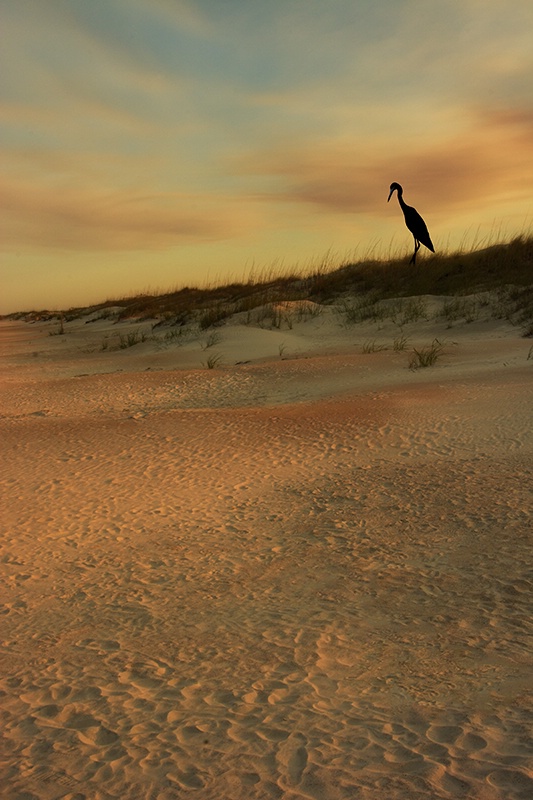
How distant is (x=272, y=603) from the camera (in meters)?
2.27

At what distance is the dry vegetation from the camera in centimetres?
1140

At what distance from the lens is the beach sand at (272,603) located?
1510 mm

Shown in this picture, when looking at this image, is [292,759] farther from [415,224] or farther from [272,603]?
[415,224]

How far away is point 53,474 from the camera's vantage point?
383 cm

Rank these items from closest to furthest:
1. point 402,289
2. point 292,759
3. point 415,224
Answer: point 292,759, point 415,224, point 402,289

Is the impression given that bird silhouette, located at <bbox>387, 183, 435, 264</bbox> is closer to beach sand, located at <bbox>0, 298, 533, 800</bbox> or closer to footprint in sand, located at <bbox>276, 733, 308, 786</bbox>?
beach sand, located at <bbox>0, 298, 533, 800</bbox>

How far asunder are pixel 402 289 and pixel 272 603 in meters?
12.1

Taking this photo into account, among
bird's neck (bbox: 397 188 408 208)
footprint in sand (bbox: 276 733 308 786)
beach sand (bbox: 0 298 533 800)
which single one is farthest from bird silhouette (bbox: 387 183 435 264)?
footprint in sand (bbox: 276 733 308 786)

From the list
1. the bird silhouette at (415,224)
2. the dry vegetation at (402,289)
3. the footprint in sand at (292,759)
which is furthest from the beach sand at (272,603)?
the bird silhouette at (415,224)

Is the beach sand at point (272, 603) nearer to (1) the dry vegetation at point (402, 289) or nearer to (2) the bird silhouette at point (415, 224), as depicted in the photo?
(1) the dry vegetation at point (402, 289)

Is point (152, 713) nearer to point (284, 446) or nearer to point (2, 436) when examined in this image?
point (284, 446)

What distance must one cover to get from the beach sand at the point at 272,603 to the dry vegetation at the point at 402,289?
6.54m

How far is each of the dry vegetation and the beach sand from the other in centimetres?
654

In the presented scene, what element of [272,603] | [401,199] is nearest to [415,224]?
[401,199]
